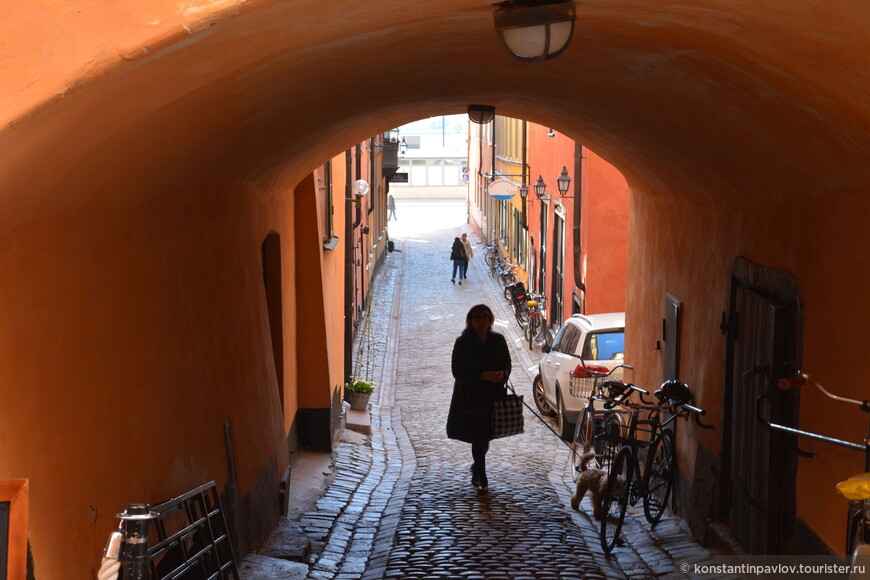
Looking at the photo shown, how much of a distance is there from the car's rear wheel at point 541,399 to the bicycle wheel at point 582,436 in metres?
2.88

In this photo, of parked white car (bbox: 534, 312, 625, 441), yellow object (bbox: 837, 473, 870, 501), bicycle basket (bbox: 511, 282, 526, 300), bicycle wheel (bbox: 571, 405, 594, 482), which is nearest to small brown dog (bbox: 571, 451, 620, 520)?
bicycle wheel (bbox: 571, 405, 594, 482)

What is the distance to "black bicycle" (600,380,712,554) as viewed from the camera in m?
7.72

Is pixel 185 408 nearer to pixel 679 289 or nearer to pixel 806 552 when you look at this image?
pixel 806 552

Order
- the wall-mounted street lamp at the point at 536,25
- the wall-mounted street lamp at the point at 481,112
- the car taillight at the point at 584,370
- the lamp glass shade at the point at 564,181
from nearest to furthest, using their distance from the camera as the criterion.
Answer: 1. the wall-mounted street lamp at the point at 536,25
2. the wall-mounted street lamp at the point at 481,112
3. the car taillight at the point at 584,370
4. the lamp glass shade at the point at 564,181

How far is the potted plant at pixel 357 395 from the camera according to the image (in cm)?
1375

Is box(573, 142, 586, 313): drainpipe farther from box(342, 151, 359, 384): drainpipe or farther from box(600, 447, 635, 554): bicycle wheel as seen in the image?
box(600, 447, 635, 554): bicycle wheel

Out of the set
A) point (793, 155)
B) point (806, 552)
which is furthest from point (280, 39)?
point (806, 552)

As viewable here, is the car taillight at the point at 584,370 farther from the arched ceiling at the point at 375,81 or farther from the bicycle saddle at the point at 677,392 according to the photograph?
the arched ceiling at the point at 375,81

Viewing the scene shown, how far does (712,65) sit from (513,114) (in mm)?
5754

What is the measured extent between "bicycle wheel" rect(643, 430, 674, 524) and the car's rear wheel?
5.41 m

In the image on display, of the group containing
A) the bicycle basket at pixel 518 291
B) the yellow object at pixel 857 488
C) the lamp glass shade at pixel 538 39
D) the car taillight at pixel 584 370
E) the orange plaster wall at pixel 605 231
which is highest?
the lamp glass shade at pixel 538 39

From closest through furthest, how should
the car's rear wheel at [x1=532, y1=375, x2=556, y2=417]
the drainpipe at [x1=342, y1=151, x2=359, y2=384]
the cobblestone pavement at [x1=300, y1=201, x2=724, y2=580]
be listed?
1. the cobblestone pavement at [x1=300, y1=201, x2=724, y2=580]
2. the car's rear wheel at [x1=532, y1=375, x2=556, y2=417]
3. the drainpipe at [x1=342, y1=151, x2=359, y2=384]

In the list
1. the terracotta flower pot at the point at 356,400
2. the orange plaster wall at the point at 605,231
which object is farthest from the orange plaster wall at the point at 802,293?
the orange plaster wall at the point at 605,231

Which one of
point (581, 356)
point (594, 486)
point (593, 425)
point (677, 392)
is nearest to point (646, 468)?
point (594, 486)
